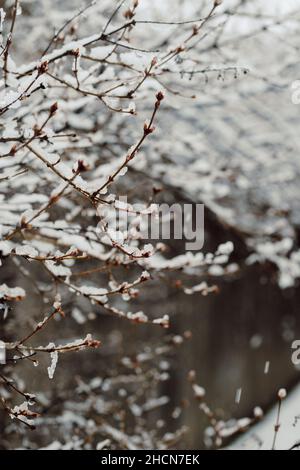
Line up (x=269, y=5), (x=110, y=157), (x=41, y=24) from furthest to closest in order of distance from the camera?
(x=269, y=5) < (x=41, y=24) < (x=110, y=157)

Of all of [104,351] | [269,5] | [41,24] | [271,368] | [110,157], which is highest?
[269,5]

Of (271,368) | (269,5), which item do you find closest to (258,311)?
(271,368)

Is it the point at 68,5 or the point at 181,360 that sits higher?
the point at 68,5

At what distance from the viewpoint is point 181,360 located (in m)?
8.43

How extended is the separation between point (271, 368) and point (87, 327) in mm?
3723

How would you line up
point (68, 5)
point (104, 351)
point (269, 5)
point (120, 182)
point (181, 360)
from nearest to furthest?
point (269, 5)
point (68, 5)
point (120, 182)
point (104, 351)
point (181, 360)

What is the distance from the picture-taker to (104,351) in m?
7.33

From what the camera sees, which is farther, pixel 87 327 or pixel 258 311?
pixel 258 311

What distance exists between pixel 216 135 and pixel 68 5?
2450 millimetres

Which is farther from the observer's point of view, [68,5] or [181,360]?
[181,360]

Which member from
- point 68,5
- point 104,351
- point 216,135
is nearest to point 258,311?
point 104,351

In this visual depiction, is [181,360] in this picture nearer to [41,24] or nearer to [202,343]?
[202,343]

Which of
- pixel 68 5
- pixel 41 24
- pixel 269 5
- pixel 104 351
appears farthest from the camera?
pixel 104 351
